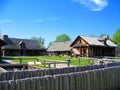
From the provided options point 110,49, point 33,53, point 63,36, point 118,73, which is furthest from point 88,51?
point 63,36

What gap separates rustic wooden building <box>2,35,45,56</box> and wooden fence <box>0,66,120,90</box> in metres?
54.8

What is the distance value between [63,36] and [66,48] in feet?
261

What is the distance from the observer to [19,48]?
66.3m

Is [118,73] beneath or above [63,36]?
beneath

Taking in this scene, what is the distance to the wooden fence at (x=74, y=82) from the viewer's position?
7340 millimetres

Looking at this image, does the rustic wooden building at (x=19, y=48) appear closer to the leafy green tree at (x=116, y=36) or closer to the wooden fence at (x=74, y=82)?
the leafy green tree at (x=116, y=36)

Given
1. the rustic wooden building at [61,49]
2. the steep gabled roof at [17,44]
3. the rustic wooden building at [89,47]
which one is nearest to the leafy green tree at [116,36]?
the rustic wooden building at [61,49]

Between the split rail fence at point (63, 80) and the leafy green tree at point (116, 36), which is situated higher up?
the leafy green tree at point (116, 36)

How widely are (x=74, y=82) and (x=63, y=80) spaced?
0.67 meters

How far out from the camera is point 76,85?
29.7 feet

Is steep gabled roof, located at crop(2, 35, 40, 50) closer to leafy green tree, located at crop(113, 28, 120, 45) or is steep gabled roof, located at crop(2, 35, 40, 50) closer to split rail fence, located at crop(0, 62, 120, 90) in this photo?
leafy green tree, located at crop(113, 28, 120, 45)

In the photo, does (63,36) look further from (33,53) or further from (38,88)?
→ (38,88)

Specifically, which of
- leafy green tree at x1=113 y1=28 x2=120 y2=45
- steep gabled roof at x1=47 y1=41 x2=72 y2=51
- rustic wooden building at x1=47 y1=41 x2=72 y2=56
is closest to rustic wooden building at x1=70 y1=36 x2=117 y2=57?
rustic wooden building at x1=47 y1=41 x2=72 y2=56

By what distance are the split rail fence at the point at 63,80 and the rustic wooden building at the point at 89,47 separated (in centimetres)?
4556
